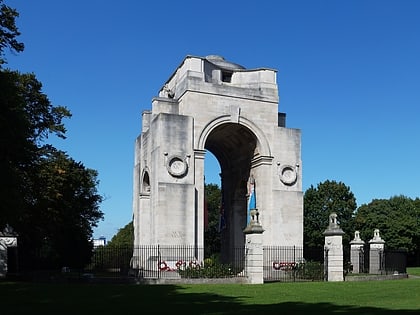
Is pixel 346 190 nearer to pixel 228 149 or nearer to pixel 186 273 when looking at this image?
pixel 228 149

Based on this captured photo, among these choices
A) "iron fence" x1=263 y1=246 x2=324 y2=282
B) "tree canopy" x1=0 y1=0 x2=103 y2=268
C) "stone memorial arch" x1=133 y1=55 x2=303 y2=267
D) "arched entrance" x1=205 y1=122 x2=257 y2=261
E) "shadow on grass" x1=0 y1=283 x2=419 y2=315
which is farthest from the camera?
"arched entrance" x1=205 y1=122 x2=257 y2=261

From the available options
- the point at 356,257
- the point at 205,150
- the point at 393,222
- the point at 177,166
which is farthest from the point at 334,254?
the point at 393,222

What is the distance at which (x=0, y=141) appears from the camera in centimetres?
1677

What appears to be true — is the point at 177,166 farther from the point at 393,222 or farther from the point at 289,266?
the point at 393,222

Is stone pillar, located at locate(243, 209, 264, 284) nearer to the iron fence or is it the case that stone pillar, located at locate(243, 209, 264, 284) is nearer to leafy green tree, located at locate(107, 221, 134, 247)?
the iron fence

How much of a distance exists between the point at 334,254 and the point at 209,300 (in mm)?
10765

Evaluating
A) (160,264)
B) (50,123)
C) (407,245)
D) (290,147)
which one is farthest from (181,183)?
(407,245)

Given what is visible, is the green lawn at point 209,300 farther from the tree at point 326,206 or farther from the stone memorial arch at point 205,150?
the tree at point 326,206

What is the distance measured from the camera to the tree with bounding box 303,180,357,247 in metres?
60.0

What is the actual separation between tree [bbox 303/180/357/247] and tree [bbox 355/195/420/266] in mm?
1328

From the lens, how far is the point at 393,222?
58938mm

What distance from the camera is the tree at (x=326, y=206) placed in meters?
60.0

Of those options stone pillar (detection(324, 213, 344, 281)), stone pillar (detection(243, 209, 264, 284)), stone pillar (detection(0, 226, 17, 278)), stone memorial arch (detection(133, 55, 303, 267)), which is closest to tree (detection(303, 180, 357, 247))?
stone memorial arch (detection(133, 55, 303, 267))

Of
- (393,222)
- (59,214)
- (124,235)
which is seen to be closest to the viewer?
(59,214)
